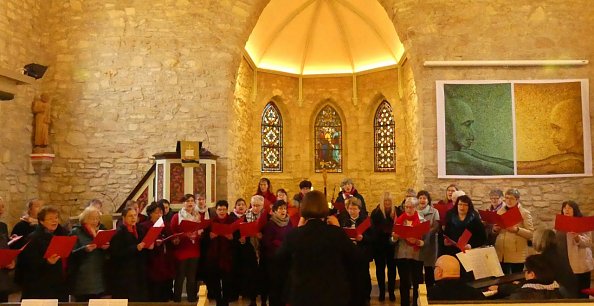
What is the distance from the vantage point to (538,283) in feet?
11.4

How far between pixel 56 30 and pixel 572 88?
9.53 meters

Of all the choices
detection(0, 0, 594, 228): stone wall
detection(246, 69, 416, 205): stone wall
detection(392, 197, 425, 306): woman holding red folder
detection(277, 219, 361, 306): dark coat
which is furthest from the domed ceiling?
detection(277, 219, 361, 306): dark coat

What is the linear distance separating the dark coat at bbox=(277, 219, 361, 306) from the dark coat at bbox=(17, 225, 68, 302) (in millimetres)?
2191

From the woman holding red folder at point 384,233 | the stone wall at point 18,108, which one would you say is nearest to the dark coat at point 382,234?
the woman holding red folder at point 384,233

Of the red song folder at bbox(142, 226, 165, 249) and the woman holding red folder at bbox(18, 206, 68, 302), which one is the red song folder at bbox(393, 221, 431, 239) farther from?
the woman holding red folder at bbox(18, 206, 68, 302)

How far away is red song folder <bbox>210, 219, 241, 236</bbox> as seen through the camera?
17.3 ft

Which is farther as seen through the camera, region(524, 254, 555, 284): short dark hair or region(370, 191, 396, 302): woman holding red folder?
region(370, 191, 396, 302): woman holding red folder

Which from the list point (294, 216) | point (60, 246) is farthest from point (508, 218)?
point (60, 246)

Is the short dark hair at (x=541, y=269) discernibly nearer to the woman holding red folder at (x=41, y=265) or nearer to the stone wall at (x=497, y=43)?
the woman holding red folder at (x=41, y=265)

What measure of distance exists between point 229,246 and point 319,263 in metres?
2.61

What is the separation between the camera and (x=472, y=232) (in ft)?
17.5

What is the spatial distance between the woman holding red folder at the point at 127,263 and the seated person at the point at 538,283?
131 inches

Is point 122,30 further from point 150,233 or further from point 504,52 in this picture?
point 504,52

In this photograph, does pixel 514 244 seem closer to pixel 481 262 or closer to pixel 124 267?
pixel 481 262
